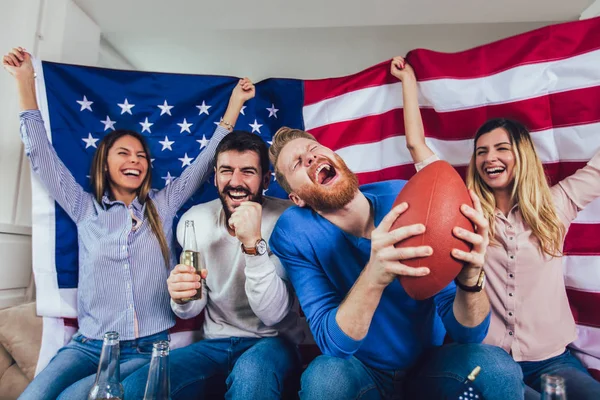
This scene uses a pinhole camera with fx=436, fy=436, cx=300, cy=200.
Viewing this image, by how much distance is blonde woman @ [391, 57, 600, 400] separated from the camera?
1475mm

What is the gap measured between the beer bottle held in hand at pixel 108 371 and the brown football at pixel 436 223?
73cm

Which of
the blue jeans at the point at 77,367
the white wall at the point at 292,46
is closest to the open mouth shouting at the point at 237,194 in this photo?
the blue jeans at the point at 77,367

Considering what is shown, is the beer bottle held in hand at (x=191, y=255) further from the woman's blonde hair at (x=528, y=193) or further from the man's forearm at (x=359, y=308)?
the woman's blonde hair at (x=528, y=193)

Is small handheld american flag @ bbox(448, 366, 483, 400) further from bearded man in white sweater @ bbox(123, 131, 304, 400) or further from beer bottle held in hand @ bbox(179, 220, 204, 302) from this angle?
beer bottle held in hand @ bbox(179, 220, 204, 302)

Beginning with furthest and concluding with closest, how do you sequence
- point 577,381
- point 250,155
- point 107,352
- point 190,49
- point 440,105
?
point 190,49, point 440,105, point 250,155, point 577,381, point 107,352

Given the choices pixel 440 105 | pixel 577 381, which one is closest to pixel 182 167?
pixel 440 105

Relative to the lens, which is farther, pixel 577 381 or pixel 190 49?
pixel 190 49

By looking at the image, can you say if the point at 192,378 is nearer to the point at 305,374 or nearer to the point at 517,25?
the point at 305,374

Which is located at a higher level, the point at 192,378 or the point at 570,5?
A: the point at 570,5

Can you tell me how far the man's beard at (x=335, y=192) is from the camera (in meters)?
1.33

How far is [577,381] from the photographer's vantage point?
132cm

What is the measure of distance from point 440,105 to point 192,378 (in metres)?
1.45

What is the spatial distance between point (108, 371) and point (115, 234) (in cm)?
76

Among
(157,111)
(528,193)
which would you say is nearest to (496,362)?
(528,193)
